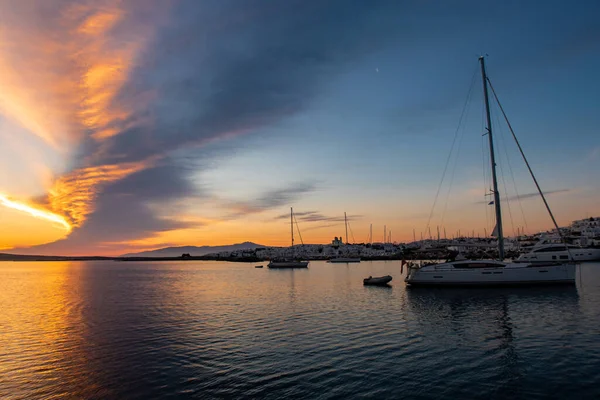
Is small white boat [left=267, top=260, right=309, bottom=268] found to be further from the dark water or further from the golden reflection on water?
the golden reflection on water

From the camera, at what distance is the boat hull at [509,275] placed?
4350cm

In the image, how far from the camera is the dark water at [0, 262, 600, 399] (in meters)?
14.7

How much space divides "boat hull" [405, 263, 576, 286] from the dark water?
7092 millimetres

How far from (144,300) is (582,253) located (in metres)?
118

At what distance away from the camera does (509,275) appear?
4431 cm

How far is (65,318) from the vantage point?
33.4 m

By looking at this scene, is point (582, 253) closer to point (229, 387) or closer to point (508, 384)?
point (508, 384)

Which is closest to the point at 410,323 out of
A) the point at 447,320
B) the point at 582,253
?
the point at 447,320

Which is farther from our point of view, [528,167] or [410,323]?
[528,167]

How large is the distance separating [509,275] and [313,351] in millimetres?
34921

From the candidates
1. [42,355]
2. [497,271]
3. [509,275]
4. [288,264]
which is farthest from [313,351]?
[288,264]

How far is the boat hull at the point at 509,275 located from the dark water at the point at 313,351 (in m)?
7.09

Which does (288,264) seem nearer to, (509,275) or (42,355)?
(509,275)

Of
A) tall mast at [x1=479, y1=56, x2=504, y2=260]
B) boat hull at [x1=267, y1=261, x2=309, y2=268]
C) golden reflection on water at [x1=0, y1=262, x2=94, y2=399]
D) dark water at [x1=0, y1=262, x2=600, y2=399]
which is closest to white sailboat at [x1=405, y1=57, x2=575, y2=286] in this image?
tall mast at [x1=479, y1=56, x2=504, y2=260]
